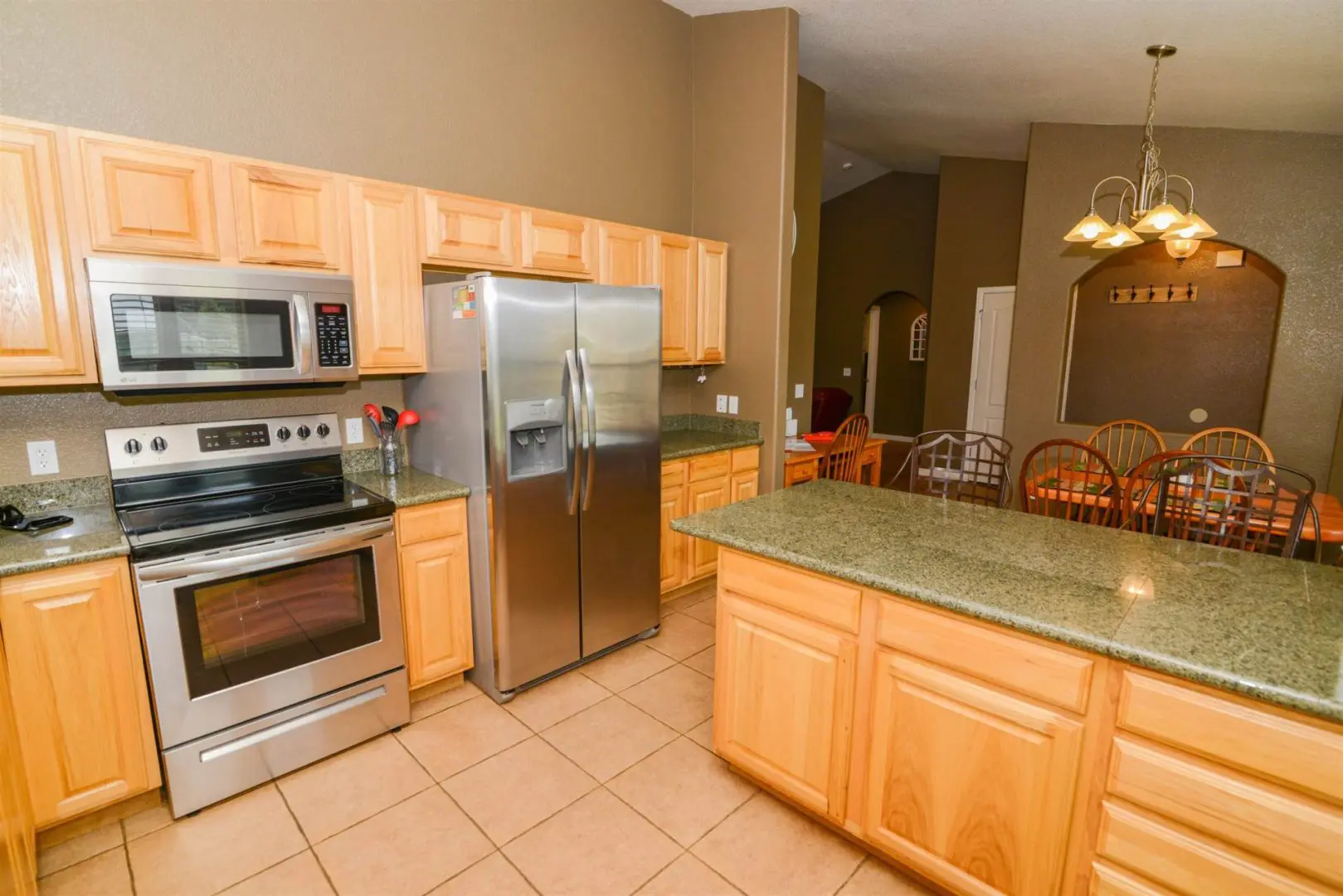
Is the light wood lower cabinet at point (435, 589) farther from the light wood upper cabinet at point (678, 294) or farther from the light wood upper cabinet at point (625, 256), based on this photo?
the light wood upper cabinet at point (678, 294)

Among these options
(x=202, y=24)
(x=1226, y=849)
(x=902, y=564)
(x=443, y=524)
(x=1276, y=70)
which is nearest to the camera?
(x=1226, y=849)

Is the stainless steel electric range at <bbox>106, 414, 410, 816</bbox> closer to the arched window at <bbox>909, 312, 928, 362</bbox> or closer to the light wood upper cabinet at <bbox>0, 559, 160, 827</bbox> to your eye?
the light wood upper cabinet at <bbox>0, 559, 160, 827</bbox>

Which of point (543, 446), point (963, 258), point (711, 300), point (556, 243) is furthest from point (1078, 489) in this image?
point (963, 258)

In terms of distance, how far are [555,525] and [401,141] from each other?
190 centimetres

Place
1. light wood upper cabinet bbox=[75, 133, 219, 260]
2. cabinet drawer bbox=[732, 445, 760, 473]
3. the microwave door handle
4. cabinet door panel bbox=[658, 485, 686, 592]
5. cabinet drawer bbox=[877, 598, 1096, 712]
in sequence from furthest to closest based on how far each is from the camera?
cabinet drawer bbox=[732, 445, 760, 473]
cabinet door panel bbox=[658, 485, 686, 592]
the microwave door handle
light wood upper cabinet bbox=[75, 133, 219, 260]
cabinet drawer bbox=[877, 598, 1096, 712]

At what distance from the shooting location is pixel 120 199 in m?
2.02

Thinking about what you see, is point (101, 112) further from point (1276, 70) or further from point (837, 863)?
point (1276, 70)

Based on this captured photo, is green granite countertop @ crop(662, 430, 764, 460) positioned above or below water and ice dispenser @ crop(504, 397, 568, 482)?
below

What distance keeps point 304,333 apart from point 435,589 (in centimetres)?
112

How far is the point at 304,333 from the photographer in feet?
7.70

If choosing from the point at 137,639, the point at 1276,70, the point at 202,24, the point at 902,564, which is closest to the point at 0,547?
the point at 137,639

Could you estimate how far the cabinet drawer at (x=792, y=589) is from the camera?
175 cm

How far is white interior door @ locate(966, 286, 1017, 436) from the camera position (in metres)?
6.68

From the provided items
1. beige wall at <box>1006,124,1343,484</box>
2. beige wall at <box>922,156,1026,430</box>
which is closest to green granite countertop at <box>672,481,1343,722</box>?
A: beige wall at <box>1006,124,1343,484</box>
